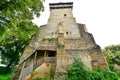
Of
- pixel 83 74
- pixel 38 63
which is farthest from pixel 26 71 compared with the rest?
pixel 83 74

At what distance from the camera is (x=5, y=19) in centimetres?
1082

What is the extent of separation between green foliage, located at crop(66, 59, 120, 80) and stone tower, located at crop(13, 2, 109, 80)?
93 cm

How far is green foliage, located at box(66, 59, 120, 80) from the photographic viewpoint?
2145cm

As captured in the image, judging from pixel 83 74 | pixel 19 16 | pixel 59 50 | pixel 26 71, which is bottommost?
pixel 19 16

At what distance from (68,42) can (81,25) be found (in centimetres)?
558

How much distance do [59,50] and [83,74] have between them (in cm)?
467

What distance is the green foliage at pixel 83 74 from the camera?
21.5 m

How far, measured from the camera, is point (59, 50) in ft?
80.0

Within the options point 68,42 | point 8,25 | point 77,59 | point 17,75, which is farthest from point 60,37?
point 8,25

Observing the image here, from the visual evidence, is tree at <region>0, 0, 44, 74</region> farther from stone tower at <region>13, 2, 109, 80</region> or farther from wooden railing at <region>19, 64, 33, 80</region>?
wooden railing at <region>19, 64, 33, 80</region>

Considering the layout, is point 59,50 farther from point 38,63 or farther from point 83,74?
point 83,74

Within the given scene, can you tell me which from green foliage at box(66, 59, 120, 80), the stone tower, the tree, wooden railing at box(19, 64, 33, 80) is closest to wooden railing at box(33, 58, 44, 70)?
the stone tower

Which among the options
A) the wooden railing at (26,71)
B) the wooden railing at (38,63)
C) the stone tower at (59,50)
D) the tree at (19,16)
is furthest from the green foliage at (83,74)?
the tree at (19,16)

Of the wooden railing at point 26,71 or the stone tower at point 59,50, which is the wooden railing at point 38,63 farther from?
the wooden railing at point 26,71
